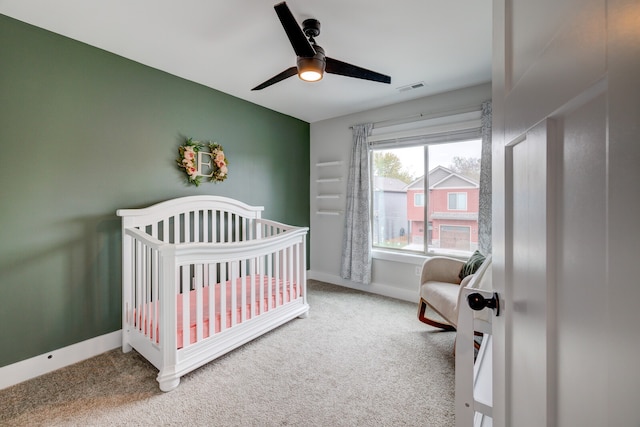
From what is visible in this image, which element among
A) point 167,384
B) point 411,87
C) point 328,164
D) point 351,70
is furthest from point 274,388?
point 411,87

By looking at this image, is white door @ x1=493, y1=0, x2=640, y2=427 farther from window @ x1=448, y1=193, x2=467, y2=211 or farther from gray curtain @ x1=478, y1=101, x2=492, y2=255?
window @ x1=448, y1=193, x2=467, y2=211

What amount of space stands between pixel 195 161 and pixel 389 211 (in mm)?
2378

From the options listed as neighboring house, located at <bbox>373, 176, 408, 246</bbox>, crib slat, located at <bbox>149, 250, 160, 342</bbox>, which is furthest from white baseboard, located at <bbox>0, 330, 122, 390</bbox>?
neighboring house, located at <bbox>373, 176, 408, 246</bbox>

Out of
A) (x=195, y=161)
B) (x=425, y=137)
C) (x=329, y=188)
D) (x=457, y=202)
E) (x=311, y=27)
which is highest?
(x=311, y=27)

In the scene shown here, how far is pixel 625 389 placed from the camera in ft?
0.94

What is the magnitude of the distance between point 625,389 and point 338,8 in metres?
2.08

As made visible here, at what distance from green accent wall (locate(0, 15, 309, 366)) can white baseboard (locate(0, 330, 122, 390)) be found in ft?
0.17

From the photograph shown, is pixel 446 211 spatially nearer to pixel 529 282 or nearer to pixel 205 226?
pixel 205 226

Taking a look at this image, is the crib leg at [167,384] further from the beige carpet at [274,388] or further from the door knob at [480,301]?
the door knob at [480,301]

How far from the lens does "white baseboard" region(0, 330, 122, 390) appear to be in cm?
179

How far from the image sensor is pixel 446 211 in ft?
10.2

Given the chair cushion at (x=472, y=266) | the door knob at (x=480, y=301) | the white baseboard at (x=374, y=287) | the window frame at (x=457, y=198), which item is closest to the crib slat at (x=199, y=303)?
the door knob at (x=480, y=301)

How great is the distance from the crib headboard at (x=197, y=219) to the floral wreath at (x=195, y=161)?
23 centimetres

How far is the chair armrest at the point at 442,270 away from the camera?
2547 millimetres
